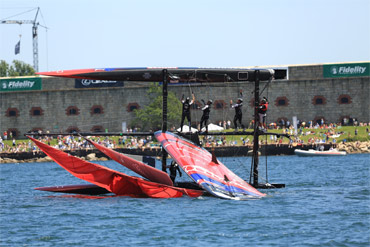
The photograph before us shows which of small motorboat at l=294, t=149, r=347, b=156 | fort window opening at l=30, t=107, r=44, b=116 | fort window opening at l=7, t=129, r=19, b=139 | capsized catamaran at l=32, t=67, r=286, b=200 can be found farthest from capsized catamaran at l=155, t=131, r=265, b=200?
fort window opening at l=7, t=129, r=19, b=139

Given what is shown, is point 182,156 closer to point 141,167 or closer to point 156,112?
point 141,167

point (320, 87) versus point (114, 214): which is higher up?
point (320, 87)

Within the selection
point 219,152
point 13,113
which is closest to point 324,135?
point 219,152

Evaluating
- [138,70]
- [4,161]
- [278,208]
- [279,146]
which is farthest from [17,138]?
[278,208]

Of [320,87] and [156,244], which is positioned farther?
[320,87]

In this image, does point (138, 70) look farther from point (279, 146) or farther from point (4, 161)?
point (4, 161)

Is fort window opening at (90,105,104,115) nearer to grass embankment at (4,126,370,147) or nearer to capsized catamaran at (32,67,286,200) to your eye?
grass embankment at (4,126,370,147)

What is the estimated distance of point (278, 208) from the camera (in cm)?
2383

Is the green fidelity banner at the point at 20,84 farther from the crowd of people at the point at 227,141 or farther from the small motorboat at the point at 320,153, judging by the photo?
the small motorboat at the point at 320,153

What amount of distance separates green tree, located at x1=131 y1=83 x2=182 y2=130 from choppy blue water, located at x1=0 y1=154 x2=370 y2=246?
39574 mm

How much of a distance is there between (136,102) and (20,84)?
13776 millimetres

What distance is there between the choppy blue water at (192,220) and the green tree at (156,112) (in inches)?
1558

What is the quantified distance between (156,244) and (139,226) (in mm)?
2658

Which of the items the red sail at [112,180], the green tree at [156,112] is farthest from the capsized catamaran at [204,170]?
the green tree at [156,112]
